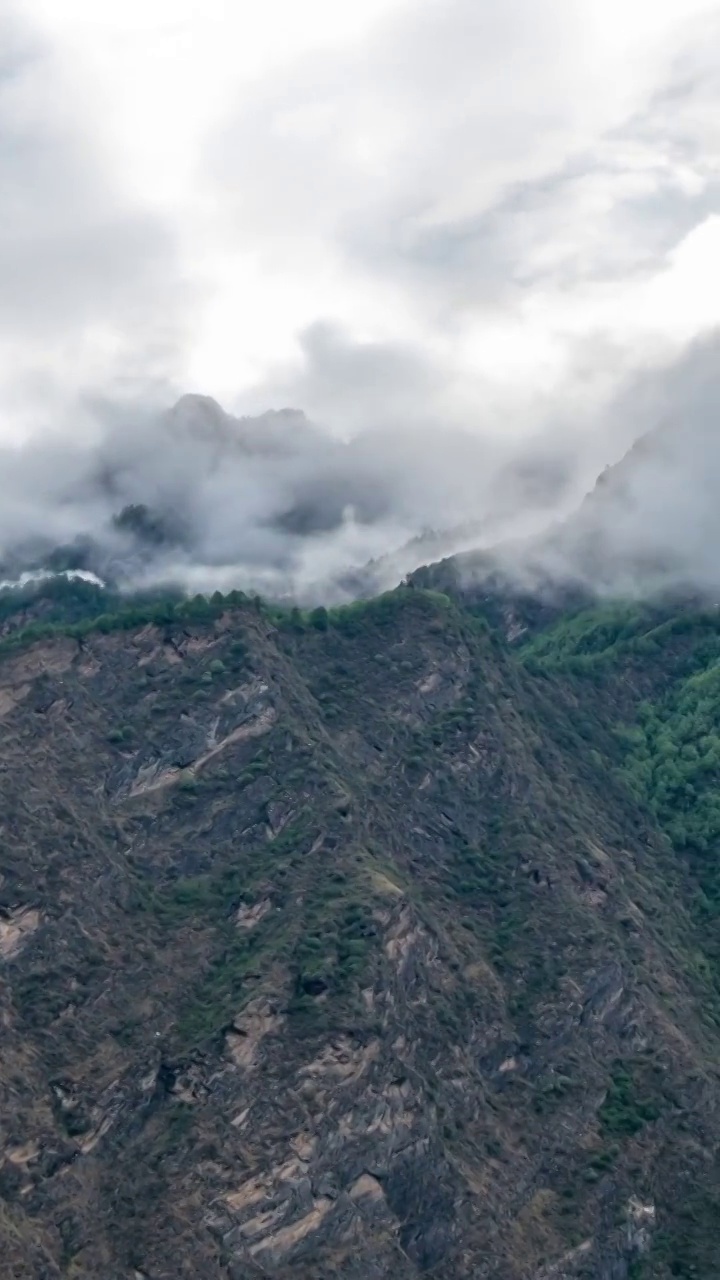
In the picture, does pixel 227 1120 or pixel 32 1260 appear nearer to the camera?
pixel 32 1260

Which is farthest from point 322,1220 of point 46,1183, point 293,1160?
point 46,1183

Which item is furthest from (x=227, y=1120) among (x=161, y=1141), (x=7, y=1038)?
(x=7, y=1038)

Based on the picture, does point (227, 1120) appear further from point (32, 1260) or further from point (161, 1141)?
point (32, 1260)

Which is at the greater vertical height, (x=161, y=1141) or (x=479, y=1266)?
(x=161, y=1141)

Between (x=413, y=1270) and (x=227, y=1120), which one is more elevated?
(x=227, y=1120)

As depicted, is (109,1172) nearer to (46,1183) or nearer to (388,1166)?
(46,1183)

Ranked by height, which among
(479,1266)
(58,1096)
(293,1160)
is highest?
(58,1096)

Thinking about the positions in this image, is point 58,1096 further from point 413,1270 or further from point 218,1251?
point 413,1270

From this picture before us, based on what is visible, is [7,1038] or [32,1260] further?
[7,1038]
